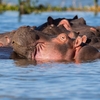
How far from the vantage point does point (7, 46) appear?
415 inches

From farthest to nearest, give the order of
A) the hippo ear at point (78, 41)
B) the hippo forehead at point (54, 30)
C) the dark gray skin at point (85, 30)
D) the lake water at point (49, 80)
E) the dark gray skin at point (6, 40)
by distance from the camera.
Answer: the dark gray skin at point (85, 30) < the dark gray skin at point (6, 40) < the hippo forehead at point (54, 30) < the hippo ear at point (78, 41) < the lake water at point (49, 80)

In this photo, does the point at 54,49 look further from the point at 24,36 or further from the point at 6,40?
the point at 6,40

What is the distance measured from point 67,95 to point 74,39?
130 inches

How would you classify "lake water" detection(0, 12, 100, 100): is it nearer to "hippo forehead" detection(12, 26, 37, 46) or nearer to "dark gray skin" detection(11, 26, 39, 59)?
"dark gray skin" detection(11, 26, 39, 59)

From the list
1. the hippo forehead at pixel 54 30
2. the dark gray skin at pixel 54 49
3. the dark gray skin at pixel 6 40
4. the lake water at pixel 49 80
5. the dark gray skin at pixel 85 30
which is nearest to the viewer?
the lake water at pixel 49 80

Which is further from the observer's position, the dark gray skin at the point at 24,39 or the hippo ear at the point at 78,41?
the hippo ear at the point at 78,41

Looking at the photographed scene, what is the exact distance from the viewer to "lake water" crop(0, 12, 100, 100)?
19.5 ft

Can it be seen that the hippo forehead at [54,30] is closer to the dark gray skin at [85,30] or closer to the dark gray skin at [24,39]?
the dark gray skin at [85,30]

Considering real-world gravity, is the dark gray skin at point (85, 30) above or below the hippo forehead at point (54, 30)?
below

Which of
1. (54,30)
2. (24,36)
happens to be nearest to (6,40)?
(54,30)

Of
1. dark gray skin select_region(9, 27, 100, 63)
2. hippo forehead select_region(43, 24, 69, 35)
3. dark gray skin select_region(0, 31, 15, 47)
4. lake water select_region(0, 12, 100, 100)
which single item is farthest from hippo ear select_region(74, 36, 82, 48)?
dark gray skin select_region(0, 31, 15, 47)

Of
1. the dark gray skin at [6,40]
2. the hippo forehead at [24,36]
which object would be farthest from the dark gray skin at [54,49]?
the dark gray skin at [6,40]

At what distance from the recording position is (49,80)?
6914mm

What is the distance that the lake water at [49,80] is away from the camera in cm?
595
